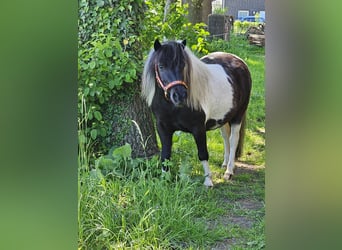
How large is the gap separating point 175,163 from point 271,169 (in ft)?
6.26

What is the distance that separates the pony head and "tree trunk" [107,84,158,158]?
606 millimetres

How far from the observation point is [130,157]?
2.84m

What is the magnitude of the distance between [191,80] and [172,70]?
0.71 feet

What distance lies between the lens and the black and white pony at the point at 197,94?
2559mm

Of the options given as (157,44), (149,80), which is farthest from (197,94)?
(157,44)

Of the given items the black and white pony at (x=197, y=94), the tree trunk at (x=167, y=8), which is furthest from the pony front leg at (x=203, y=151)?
the tree trunk at (x=167, y=8)

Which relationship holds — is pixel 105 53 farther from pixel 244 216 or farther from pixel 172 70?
pixel 244 216

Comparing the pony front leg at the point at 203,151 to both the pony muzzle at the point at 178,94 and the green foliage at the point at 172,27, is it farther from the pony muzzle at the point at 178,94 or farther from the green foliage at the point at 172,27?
the green foliage at the point at 172,27

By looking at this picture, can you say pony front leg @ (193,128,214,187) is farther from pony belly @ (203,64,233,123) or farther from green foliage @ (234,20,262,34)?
green foliage @ (234,20,262,34)

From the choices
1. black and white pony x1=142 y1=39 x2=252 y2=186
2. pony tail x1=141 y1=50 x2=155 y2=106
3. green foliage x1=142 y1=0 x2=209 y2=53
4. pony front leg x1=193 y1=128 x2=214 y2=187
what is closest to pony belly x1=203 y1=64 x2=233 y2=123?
black and white pony x1=142 y1=39 x2=252 y2=186
